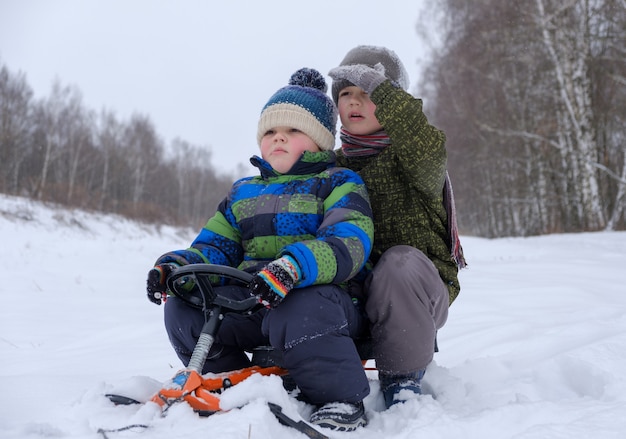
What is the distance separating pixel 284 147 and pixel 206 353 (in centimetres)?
94

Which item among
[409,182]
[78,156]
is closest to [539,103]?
[409,182]

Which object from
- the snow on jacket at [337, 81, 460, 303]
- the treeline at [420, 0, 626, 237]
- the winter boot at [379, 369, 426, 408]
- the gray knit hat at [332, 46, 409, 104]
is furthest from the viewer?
the treeline at [420, 0, 626, 237]

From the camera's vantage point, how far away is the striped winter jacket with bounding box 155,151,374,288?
1.41 m

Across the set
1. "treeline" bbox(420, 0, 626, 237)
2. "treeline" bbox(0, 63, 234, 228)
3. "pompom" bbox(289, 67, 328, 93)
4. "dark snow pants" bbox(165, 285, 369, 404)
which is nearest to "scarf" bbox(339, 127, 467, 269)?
"pompom" bbox(289, 67, 328, 93)

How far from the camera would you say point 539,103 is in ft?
42.9

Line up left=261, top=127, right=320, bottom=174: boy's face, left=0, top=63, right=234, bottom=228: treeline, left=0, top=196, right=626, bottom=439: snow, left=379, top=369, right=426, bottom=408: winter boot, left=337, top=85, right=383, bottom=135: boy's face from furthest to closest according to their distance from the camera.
Result: left=0, top=63, right=234, bottom=228: treeline < left=337, top=85, right=383, bottom=135: boy's face < left=261, top=127, right=320, bottom=174: boy's face < left=379, top=369, right=426, bottom=408: winter boot < left=0, top=196, right=626, bottom=439: snow

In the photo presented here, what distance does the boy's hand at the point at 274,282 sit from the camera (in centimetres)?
126

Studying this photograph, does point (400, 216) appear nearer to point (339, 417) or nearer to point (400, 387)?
point (400, 387)

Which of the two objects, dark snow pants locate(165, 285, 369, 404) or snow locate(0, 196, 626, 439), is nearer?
snow locate(0, 196, 626, 439)

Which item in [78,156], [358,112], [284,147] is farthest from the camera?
[78,156]

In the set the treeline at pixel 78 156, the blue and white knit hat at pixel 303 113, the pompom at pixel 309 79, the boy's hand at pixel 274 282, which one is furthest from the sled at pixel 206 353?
the treeline at pixel 78 156

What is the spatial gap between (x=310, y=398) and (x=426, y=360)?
47 cm

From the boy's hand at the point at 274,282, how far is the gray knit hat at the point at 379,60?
120 cm

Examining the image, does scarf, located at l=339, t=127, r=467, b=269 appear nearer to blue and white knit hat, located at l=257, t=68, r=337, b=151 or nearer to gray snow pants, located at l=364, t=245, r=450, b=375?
blue and white knit hat, located at l=257, t=68, r=337, b=151
